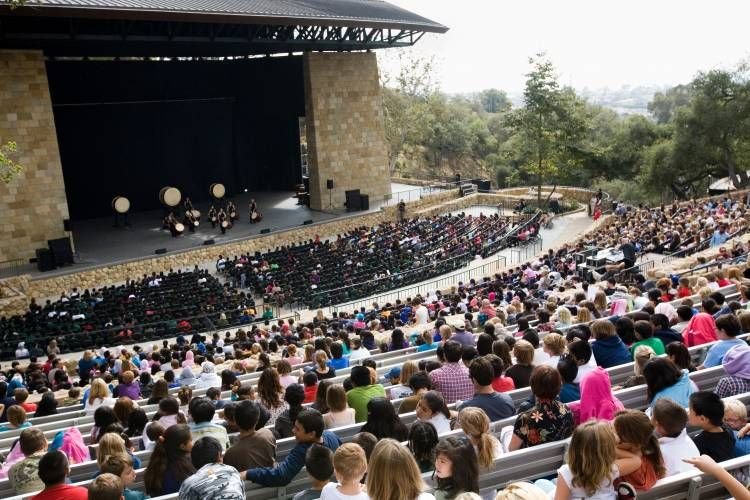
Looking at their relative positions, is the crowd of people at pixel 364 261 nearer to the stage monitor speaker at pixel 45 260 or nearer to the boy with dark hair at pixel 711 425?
the stage monitor speaker at pixel 45 260

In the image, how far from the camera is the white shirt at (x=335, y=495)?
3730 mm

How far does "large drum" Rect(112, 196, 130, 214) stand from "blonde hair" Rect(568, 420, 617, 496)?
97.3 ft

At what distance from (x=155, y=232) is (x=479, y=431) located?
27915 mm

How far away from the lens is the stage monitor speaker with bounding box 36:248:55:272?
982 inches

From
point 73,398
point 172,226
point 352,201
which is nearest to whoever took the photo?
point 73,398

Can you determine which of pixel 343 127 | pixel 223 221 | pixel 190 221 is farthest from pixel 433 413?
pixel 343 127

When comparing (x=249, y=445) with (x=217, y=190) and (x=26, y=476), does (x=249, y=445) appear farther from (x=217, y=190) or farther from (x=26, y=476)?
(x=217, y=190)

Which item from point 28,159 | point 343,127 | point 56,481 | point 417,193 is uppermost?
point 343,127

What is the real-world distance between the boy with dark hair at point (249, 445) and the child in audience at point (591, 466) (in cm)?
215

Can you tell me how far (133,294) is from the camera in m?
21.5

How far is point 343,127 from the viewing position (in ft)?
112

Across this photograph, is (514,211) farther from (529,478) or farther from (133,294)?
(529,478)

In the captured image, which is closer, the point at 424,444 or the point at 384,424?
the point at 424,444

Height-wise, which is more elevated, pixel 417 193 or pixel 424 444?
pixel 424 444
